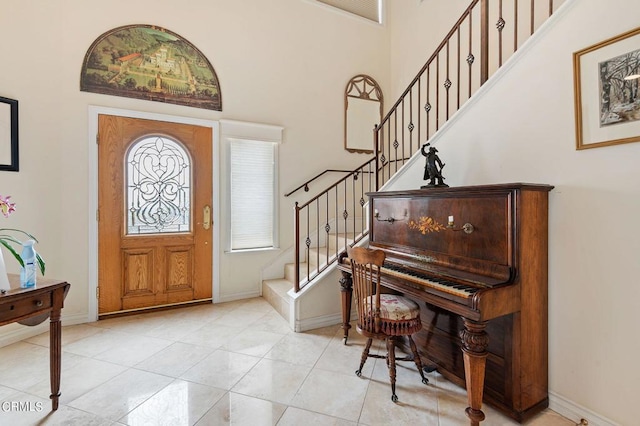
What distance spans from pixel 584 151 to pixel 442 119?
2460mm

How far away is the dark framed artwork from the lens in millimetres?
2607

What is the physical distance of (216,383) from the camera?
2.10 meters

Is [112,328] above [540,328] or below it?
below

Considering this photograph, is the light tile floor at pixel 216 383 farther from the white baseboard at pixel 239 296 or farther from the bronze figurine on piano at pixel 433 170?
the bronze figurine on piano at pixel 433 170

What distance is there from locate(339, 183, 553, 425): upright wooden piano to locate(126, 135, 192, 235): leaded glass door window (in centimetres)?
268

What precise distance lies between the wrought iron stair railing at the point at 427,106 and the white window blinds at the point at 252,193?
0.48 metres

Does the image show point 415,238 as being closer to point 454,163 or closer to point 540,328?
point 454,163

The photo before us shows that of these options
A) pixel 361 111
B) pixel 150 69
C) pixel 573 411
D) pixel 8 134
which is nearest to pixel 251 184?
pixel 150 69

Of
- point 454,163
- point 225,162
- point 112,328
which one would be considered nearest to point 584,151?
point 454,163

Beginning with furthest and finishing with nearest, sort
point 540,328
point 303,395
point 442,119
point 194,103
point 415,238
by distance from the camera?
point 442,119 < point 194,103 < point 415,238 < point 303,395 < point 540,328

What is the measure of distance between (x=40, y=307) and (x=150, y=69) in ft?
9.28

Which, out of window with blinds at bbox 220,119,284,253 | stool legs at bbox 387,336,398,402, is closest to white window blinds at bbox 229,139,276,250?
window with blinds at bbox 220,119,284,253

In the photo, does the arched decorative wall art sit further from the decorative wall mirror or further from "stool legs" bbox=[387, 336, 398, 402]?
"stool legs" bbox=[387, 336, 398, 402]

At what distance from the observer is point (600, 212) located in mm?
1607
